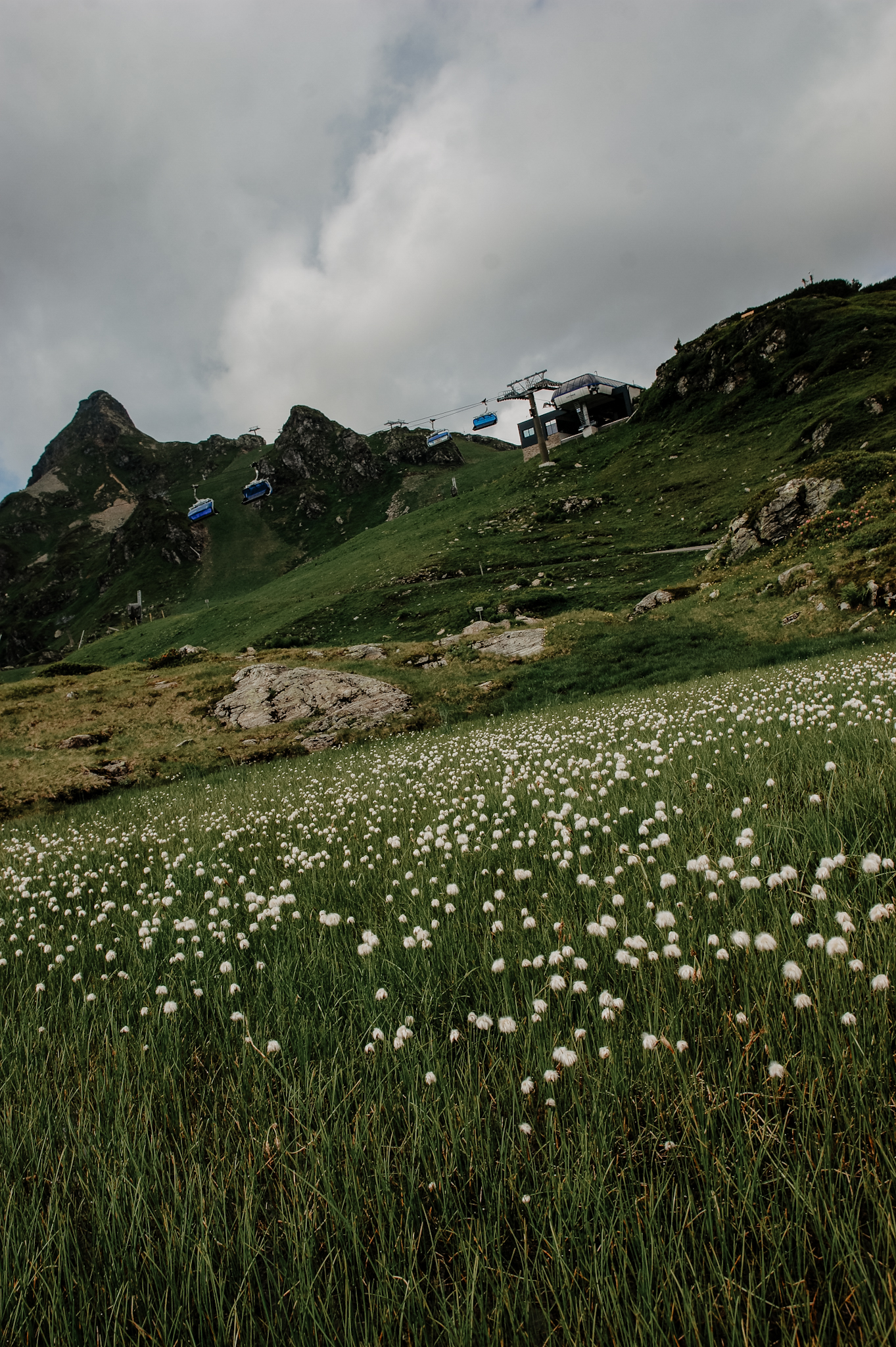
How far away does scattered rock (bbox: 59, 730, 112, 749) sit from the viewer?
2189 cm

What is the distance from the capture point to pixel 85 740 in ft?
73.1

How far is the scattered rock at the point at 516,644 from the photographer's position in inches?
1101

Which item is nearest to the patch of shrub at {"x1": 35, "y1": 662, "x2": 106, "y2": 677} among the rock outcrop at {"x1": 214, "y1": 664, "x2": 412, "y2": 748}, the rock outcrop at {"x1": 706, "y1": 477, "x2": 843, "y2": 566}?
the rock outcrop at {"x1": 214, "y1": 664, "x2": 412, "y2": 748}

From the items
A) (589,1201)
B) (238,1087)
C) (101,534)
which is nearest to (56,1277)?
(238,1087)

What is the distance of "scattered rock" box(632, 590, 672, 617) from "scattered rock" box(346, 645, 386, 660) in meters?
14.8

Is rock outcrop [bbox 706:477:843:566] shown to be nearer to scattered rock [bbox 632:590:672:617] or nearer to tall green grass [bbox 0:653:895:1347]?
scattered rock [bbox 632:590:672:617]

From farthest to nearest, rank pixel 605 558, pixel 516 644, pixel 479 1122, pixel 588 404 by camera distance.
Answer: pixel 588 404 < pixel 605 558 < pixel 516 644 < pixel 479 1122

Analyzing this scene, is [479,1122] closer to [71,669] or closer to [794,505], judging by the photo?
[794,505]

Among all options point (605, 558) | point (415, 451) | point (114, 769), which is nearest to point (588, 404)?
point (415, 451)

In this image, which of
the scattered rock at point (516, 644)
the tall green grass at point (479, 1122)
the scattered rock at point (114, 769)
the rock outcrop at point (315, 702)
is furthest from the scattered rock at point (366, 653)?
the tall green grass at point (479, 1122)

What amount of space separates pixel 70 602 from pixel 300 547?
234ft

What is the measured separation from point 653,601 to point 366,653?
56.0 ft

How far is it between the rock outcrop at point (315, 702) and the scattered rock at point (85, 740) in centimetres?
432

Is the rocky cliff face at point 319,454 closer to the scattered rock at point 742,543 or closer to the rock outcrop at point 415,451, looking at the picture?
the rock outcrop at point 415,451
